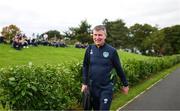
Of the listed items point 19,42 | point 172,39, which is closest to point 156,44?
point 172,39

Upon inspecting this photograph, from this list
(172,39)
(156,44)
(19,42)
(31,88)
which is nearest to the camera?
(31,88)

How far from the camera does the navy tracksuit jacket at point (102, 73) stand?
7453 millimetres

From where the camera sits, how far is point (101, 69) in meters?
7.44

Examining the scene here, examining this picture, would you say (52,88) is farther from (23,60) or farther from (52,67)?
(23,60)

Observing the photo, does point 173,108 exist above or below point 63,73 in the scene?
below

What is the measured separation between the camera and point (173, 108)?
14531 mm

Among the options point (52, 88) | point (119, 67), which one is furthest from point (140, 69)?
point (119, 67)

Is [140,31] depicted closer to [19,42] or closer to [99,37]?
[19,42]

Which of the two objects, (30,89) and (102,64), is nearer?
(102,64)

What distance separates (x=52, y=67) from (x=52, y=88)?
1153mm

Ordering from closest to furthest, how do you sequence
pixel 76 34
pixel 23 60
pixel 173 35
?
pixel 23 60, pixel 76 34, pixel 173 35

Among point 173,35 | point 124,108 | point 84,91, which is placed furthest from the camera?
point 173,35

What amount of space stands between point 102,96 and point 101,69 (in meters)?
0.47

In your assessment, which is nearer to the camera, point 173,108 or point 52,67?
point 52,67
